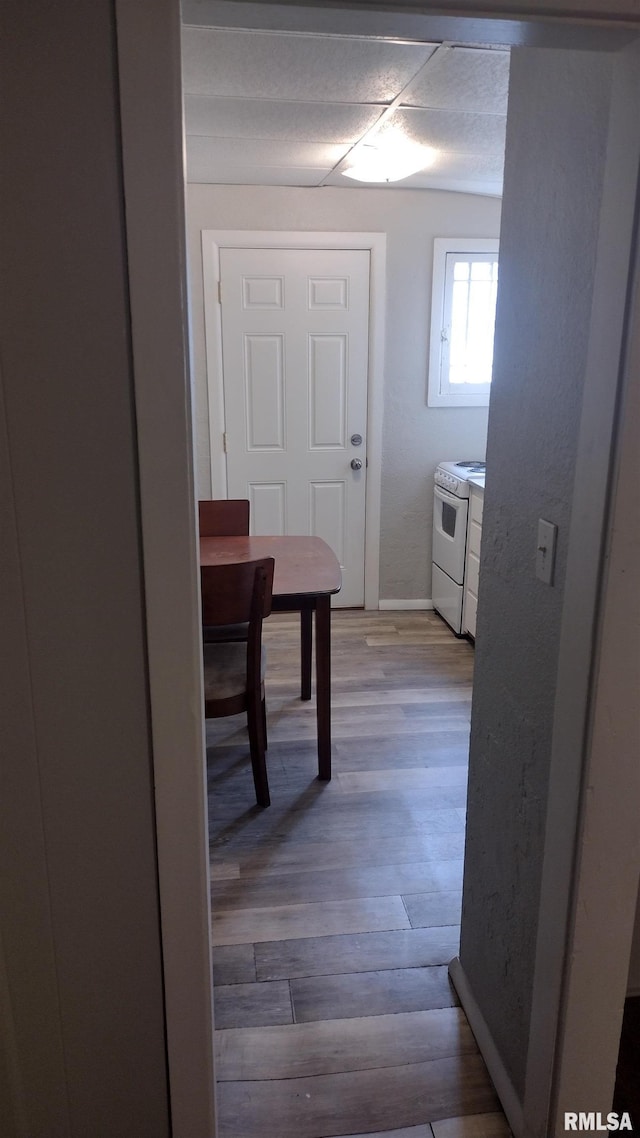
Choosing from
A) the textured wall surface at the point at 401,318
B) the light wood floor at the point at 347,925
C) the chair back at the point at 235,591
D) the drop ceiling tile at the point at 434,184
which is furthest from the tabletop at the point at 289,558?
the drop ceiling tile at the point at 434,184

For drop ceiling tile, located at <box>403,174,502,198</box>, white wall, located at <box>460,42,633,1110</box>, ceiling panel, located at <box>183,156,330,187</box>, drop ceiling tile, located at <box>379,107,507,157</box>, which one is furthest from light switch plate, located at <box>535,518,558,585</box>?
drop ceiling tile, located at <box>403,174,502,198</box>

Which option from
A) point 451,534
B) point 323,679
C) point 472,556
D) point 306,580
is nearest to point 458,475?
point 451,534

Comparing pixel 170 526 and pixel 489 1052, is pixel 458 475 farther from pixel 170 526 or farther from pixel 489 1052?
pixel 170 526

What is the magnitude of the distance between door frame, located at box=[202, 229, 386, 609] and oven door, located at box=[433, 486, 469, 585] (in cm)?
A: 35

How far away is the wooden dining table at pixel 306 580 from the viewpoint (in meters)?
2.58

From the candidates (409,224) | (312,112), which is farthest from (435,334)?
(312,112)

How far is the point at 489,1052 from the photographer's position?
1638 millimetres

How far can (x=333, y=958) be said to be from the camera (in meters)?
1.96

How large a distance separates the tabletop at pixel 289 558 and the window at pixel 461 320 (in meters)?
1.63

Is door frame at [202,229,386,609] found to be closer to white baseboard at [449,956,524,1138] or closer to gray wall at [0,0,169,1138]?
white baseboard at [449,956,524,1138]

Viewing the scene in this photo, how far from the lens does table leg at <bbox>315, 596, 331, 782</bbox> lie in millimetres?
2609

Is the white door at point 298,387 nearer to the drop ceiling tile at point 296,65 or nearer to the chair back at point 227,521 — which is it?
the chair back at point 227,521

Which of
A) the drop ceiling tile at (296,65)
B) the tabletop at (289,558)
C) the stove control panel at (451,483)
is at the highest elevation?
the drop ceiling tile at (296,65)

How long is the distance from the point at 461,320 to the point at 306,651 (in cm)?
219
